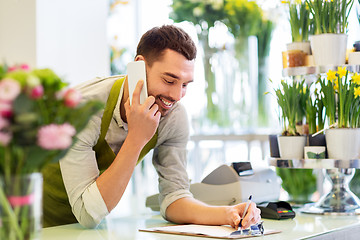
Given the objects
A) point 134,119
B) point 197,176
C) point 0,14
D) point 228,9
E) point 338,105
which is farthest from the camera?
point 197,176

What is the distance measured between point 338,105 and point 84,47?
4.92 ft

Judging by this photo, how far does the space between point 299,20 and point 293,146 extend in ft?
1.66

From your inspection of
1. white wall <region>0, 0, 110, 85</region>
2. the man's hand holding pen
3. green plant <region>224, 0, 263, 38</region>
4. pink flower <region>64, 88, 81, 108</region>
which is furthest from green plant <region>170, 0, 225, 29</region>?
pink flower <region>64, 88, 81, 108</region>

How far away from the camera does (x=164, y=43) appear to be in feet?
4.97

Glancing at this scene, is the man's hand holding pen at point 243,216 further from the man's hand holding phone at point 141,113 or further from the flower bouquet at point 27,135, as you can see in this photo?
the flower bouquet at point 27,135

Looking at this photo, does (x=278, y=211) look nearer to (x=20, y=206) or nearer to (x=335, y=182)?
(x=335, y=182)

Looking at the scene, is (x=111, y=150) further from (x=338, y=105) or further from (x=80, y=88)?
(x=338, y=105)

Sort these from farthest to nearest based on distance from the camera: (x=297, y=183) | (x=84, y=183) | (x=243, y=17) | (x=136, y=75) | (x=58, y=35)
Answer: (x=243, y=17) → (x=58, y=35) → (x=297, y=183) → (x=136, y=75) → (x=84, y=183)

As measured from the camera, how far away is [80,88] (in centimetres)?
155

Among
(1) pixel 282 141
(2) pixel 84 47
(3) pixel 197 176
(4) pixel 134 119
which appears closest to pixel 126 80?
(4) pixel 134 119

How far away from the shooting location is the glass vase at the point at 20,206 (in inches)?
24.7

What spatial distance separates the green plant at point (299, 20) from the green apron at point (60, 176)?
28.4 inches

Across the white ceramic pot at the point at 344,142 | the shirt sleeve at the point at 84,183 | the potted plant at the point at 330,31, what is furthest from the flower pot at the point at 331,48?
the shirt sleeve at the point at 84,183

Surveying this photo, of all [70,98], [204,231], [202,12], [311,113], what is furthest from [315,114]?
[202,12]
